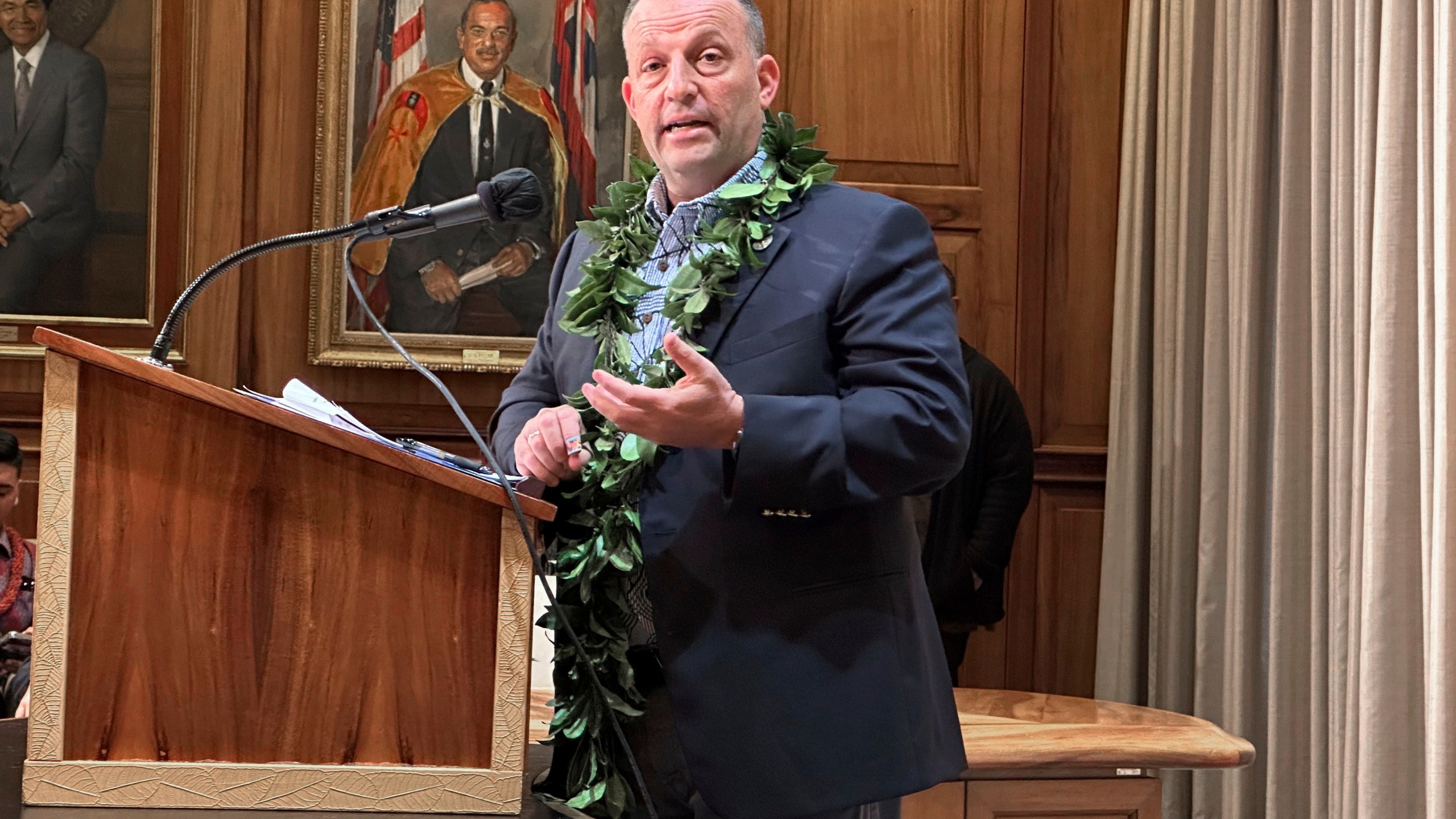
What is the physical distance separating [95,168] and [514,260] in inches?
50.7

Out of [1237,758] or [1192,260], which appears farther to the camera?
[1192,260]

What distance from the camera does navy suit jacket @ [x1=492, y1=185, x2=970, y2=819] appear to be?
1.43 m

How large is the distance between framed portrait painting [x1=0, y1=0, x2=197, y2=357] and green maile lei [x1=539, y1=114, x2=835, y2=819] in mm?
3095

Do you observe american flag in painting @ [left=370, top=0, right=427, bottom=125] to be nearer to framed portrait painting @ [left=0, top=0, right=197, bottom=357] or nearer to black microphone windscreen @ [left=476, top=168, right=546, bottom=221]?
framed portrait painting @ [left=0, top=0, right=197, bottom=357]

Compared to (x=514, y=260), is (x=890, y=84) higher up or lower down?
higher up

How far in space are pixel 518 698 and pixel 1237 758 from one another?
1.91 metres

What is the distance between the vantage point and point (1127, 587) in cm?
438

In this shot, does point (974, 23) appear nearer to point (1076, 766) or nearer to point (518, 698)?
point (1076, 766)

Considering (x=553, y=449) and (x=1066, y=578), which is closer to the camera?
(x=553, y=449)

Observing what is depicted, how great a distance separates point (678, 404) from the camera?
53.5 inches

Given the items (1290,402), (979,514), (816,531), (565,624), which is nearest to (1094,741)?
(1290,402)

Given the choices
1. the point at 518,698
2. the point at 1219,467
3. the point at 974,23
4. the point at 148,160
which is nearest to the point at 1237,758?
the point at 1219,467

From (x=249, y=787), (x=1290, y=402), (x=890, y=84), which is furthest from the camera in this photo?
(x=890, y=84)

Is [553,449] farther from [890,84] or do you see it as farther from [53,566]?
[890,84]
